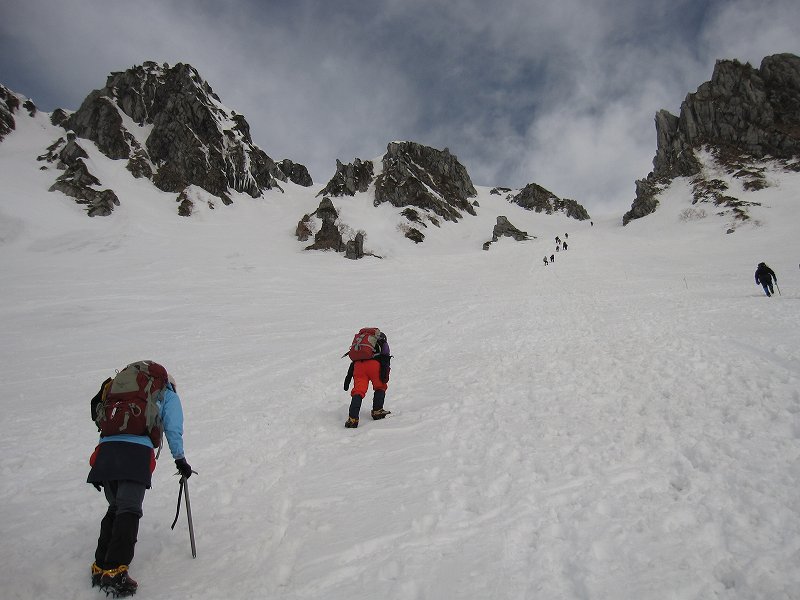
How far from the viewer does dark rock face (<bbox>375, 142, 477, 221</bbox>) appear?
249 ft

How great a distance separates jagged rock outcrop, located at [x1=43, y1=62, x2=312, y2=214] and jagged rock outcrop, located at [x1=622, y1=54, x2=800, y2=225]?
72.3m

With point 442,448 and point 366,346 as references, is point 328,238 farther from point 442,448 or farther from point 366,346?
point 442,448

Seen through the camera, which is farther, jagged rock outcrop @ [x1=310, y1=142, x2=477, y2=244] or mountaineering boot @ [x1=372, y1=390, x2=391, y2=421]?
jagged rock outcrop @ [x1=310, y1=142, x2=477, y2=244]

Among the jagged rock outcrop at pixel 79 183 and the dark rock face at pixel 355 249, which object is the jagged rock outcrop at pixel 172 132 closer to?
the jagged rock outcrop at pixel 79 183

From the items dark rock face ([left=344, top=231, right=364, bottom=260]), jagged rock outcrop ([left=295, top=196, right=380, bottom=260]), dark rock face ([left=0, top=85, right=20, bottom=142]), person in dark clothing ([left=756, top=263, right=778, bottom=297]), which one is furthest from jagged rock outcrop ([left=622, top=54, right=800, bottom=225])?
dark rock face ([left=0, top=85, right=20, bottom=142])

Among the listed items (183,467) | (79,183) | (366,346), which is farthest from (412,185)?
(183,467)

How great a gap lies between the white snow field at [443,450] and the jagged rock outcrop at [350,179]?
A: 6006 centimetres

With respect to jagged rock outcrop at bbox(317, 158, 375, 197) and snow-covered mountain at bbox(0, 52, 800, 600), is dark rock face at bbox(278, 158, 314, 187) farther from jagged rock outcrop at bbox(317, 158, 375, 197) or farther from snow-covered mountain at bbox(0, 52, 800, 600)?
snow-covered mountain at bbox(0, 52, 800, 600)

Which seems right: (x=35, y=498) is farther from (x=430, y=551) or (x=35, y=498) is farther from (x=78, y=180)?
(x=78, y=180)

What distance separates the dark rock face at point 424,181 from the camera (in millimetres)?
75875

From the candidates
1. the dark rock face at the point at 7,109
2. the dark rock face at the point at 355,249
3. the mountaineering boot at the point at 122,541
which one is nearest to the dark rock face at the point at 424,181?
the dark rock face at the point at 355,249

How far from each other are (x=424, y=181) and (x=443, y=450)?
86338mm

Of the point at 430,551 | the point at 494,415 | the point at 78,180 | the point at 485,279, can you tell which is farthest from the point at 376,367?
the point at 78,180

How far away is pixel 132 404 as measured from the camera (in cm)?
397
